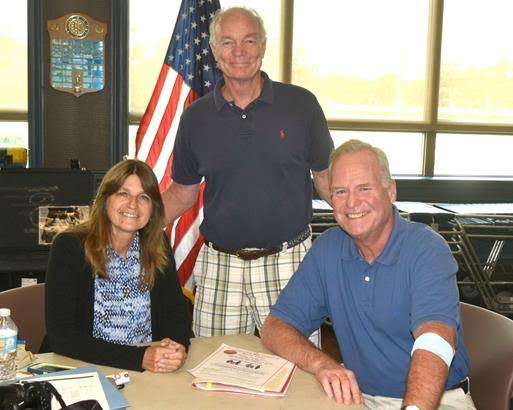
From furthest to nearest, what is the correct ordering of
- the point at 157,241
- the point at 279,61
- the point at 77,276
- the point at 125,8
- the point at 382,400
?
the point at 279,61 < the point at 125,8 < the point at 157,241 < the point at 77,276 < the point at 382,400

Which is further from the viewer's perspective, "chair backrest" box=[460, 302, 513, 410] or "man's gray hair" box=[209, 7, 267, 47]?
"man's gray hair" box=[209, 7, 267, 47]

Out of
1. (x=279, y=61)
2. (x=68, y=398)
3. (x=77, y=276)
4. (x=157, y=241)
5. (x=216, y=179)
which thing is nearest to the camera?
(x=68, y=398)

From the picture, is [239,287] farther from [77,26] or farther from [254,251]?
[77,26]

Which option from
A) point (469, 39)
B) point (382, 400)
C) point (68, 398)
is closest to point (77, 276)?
point (68, 398)

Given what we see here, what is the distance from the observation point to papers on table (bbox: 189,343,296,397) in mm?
1713

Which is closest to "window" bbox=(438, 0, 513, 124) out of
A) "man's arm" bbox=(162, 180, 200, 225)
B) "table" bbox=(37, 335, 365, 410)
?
"man's arm" bbox=(162, 180, 200, 225)

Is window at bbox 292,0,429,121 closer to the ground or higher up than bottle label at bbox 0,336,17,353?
higher up

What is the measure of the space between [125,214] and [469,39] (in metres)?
4.04

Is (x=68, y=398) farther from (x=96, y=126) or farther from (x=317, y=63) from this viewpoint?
(x=317, y=63)

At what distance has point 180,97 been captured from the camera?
159 inches

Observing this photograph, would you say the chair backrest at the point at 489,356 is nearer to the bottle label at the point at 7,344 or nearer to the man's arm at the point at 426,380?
the man's arm at the point at 426,380

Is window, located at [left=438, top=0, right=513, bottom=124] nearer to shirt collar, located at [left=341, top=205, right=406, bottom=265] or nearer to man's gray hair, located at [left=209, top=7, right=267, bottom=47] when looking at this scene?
man's gray hair, located at [left=209, top=7, right=267, bottom=47]

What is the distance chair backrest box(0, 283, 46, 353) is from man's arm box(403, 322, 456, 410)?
4.29 ft

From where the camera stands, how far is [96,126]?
4738 mm
